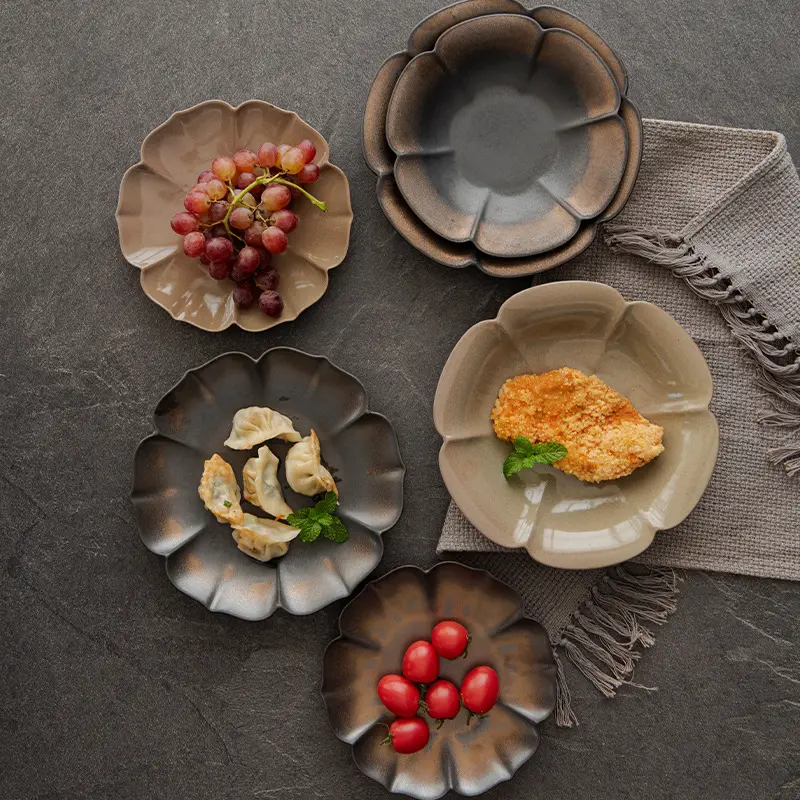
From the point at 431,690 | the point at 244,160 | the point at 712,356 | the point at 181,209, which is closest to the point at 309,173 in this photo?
the point at 244,160

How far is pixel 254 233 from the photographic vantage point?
6.35 ft

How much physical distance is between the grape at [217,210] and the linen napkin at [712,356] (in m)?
0.90

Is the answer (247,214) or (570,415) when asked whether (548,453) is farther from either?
(247,214)

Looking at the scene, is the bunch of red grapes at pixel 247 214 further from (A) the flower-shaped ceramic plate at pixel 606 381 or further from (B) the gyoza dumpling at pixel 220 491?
(A) the flower-shaped ceramic plate at pixel 606 381

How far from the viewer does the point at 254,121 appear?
6.56ft

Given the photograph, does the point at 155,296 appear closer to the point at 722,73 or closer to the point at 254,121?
the point at 254,121

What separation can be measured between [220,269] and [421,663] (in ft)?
4.01

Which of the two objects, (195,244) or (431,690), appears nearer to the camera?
(195,244)

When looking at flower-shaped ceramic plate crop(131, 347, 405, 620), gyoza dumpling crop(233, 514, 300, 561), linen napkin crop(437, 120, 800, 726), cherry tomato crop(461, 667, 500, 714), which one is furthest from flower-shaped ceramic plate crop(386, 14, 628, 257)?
cherry tomato crop(461, 667, 500, 714)

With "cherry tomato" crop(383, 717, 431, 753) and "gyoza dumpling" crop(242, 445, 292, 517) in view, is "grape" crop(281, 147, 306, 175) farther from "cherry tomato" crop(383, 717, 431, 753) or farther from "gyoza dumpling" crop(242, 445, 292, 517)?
"cherry tomato" crop(383, 717, 431, 753)

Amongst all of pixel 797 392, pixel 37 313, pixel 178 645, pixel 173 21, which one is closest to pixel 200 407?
pixel 37 313

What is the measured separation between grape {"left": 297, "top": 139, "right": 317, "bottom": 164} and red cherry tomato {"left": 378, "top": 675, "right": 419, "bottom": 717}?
57.5 inches

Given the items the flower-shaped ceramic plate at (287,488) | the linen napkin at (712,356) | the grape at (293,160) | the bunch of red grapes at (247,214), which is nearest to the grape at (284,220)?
Result: the bunch of red grapes at (247,214)

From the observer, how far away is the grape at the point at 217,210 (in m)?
1.92
